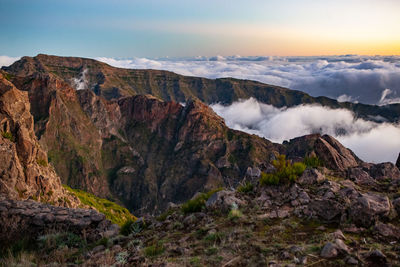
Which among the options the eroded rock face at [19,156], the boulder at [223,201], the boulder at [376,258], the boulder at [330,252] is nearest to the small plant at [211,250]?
the boulder at [330,252]

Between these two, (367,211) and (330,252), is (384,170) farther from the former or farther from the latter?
(330,252)

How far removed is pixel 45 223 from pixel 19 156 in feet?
195

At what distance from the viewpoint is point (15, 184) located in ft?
167

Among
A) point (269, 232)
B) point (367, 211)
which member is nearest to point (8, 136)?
point (269, 232)

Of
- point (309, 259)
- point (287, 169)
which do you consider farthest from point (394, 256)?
point (287, 169)

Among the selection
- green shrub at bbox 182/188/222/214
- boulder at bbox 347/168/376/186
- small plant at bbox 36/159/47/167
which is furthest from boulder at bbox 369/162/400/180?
small plant at bbox 36/159/47/167

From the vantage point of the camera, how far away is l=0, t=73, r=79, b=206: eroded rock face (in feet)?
161

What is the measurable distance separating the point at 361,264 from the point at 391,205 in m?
4.54

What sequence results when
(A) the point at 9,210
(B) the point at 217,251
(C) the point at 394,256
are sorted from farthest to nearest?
(A) the point at 9,210 < (B) the point at 217,251 < (C) the point at 394,256

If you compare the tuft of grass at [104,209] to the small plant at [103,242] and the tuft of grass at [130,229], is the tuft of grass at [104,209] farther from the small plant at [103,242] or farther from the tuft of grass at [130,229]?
the small plant at [103,242]

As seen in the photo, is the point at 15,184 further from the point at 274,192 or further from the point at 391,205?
the point at 391,205

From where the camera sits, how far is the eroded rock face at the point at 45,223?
39.8 feet

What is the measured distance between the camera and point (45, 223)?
12.9 metres

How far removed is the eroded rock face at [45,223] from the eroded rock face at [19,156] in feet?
119
